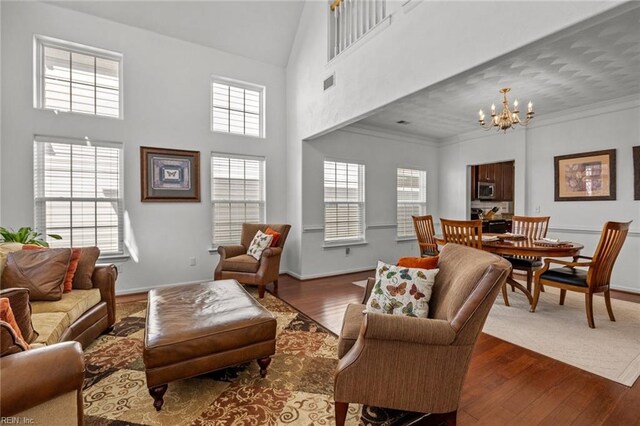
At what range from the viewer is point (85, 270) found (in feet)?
8.57

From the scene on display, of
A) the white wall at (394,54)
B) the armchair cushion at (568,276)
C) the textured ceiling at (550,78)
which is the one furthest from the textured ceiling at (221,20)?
the armchair cushion at (568,276)

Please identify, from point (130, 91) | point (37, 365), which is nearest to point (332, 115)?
point (130, 91)

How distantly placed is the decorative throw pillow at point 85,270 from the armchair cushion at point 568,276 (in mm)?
4532

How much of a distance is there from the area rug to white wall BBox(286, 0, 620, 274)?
2.45m

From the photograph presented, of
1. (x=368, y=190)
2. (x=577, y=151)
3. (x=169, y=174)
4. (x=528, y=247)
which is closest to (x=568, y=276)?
(x=528, y=247)

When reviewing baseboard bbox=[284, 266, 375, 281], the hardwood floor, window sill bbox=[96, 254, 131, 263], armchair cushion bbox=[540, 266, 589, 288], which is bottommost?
the hardwood floor

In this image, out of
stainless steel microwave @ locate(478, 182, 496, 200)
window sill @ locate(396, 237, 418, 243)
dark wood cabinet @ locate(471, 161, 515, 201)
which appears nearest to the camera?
window sill @ locate(396, 237, 418, 243)

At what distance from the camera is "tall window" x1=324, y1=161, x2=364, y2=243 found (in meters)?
5.25

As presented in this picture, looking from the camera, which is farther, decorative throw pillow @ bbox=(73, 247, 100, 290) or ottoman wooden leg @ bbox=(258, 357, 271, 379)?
decorative throw pillow @ bbox=(73, 247, 100, 290)

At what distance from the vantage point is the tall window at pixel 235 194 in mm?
4703

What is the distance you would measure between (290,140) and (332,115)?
134cm

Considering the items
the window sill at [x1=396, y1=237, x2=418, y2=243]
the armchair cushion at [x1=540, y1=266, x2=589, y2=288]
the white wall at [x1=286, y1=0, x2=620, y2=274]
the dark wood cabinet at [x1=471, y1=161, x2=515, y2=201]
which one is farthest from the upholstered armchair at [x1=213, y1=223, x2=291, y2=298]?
the dark wood cabinet at [x1=471, y1=161, x2=515, y2=201]

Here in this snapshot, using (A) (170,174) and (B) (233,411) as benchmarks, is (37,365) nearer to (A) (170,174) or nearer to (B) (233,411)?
(B) (233,411)

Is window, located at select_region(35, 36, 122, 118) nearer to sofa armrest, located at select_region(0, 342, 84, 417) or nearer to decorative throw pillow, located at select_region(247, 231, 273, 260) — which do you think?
decorative throw pillow, located at select_region(247, 231, 273, 260)
